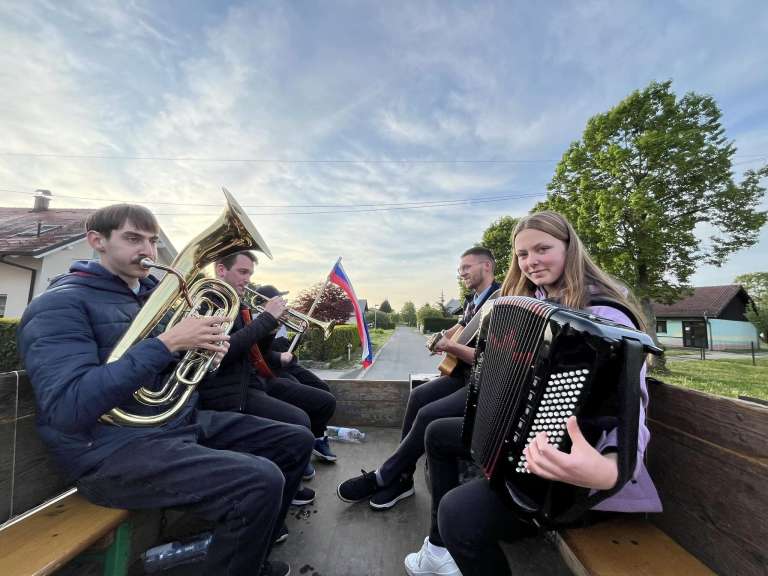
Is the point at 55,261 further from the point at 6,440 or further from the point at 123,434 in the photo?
the point at 123,434

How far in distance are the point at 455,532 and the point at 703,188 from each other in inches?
701

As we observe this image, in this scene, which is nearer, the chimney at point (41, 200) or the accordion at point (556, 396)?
the accordion at point (556, 396)

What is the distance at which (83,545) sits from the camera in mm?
1327

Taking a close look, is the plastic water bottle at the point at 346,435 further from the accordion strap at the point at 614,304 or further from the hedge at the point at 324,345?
the hedge at the point at 324,345

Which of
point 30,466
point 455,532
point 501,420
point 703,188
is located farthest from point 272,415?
point 703,188

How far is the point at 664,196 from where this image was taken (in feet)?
46.0

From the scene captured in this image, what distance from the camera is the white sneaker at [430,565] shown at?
1.83m

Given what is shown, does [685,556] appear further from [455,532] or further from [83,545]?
[83,545]

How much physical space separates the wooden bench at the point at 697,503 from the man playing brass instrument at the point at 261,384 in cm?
189

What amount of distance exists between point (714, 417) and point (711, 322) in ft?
138

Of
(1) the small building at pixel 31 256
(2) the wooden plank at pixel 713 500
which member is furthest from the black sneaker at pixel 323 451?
(1) the small building at pixel 31 256

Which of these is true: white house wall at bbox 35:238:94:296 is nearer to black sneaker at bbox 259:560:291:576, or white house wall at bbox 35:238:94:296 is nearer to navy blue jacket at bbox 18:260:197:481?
navy blue jacket at bbox 18:260:197:481

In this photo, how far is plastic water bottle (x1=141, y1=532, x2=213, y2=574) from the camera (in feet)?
6.05

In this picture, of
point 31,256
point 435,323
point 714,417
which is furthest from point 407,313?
point 714,417
